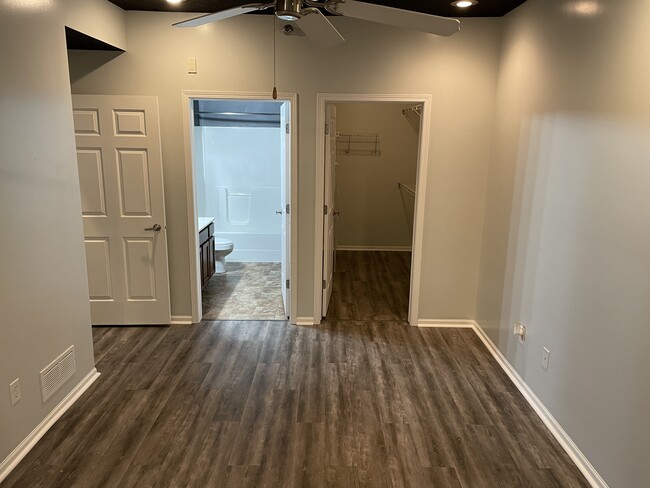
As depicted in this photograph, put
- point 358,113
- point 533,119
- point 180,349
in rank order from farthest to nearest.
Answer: point 358,113, point 180,349, point 533,119

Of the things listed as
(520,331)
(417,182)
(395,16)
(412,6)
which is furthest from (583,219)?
(412,6)

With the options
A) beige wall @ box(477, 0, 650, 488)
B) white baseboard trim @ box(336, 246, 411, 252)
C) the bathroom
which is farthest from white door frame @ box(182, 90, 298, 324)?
white baseboard trim @ box(336, 246, 411, 252)

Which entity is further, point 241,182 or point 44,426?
point 241,182

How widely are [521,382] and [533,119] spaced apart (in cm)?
172

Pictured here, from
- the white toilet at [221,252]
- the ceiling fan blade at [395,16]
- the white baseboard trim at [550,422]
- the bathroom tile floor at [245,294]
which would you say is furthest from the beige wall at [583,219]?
the white toilet at [221,252]

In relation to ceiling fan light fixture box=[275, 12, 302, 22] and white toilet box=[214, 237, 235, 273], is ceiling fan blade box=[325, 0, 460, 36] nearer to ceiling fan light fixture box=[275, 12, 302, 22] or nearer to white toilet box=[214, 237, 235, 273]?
ceiling fan light fixture box=[275, 12, 302, 22]

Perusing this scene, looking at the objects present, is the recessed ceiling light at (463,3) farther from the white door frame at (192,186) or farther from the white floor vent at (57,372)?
the white floor vent at (57,372)

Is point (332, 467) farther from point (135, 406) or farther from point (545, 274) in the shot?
point (545, 274)

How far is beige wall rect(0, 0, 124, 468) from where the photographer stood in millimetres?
2207

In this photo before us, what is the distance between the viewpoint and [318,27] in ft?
6.82

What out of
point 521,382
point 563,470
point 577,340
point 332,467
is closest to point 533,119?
point 577,340

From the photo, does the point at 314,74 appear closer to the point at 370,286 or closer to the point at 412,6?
the point at 412,6

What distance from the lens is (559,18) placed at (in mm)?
2676

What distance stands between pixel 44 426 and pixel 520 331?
9.59 ft
